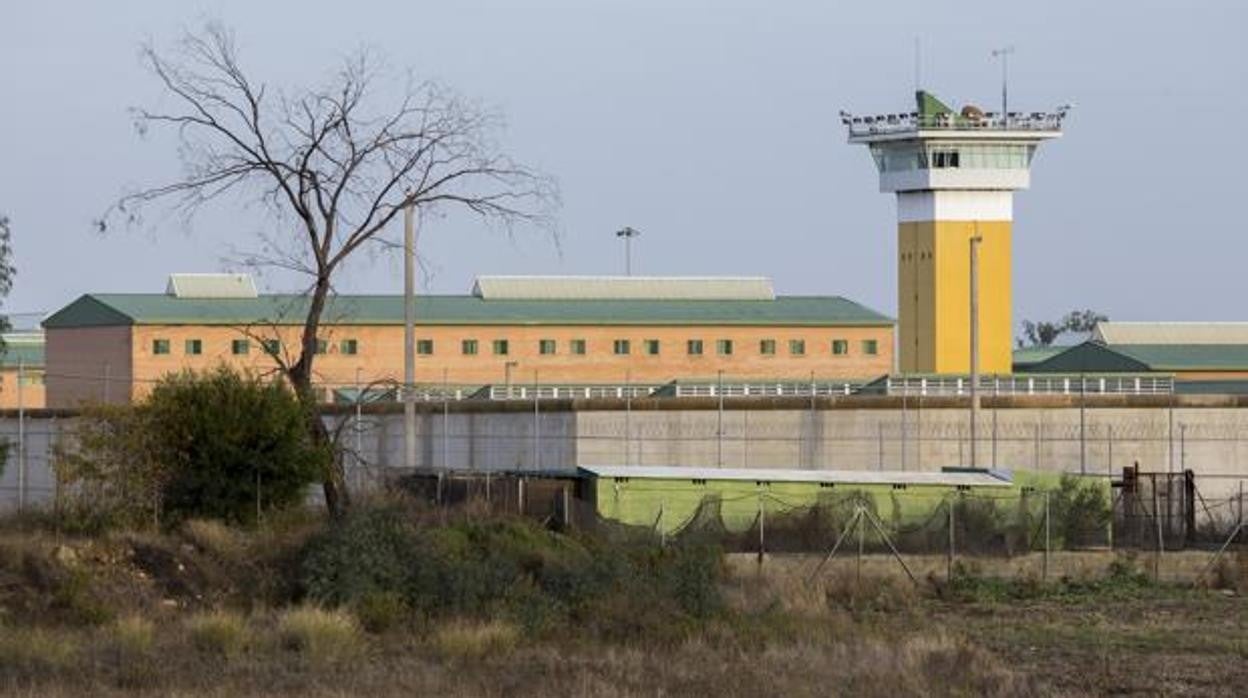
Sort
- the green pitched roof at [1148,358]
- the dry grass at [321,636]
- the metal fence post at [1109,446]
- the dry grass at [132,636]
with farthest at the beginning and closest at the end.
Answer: the green pitched roof at [1148,358]
the metal fence post at [1109,446]
the dry grass at [321,636]
the dry grass at [132,636]

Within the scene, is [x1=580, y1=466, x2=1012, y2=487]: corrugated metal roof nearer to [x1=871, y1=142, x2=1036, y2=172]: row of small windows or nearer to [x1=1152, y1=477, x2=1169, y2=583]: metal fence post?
[x1=1152, y1=477, x2=1169, y2=583]: metal fence post

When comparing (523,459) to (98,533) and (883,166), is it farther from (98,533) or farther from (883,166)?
(883,166)

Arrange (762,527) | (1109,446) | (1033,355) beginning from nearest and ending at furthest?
(762,527) → (1109,446) → (1033,355)

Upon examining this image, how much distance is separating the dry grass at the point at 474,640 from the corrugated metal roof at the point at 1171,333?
6478 cm

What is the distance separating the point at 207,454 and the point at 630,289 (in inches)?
2395

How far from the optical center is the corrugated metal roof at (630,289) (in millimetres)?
97312

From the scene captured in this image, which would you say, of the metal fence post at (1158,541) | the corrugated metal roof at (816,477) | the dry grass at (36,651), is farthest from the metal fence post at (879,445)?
the dry grass at (36,651)

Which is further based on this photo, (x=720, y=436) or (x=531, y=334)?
A: (x=531, y=334)

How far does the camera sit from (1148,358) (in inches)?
3482

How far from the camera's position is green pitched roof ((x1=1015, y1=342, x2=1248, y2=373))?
87.1 meters

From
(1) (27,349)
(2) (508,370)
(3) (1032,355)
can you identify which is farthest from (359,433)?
(3) (1032,355)

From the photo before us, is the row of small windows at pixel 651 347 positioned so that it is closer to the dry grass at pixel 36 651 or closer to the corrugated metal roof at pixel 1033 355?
the corrugated metal roof at pixel 1033 355

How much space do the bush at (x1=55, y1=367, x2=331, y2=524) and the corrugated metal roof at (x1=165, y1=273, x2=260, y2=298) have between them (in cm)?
5405

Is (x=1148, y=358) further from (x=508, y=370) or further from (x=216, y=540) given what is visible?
(x=216, y=540)
